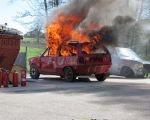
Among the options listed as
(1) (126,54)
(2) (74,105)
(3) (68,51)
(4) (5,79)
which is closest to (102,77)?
(3) (68,51)

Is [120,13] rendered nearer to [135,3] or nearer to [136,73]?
[135,3]

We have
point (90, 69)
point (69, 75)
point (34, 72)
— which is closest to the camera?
point (90, 69)

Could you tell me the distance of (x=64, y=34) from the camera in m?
22.3

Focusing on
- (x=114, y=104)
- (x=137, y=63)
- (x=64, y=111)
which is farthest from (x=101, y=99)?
(x=137, y=63)

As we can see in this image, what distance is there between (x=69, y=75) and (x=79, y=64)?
811 mm

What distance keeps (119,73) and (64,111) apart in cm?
1495

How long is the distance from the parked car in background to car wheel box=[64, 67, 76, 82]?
4.39 metres

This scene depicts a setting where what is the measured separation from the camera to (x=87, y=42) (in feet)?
70.7

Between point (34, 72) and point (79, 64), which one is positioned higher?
point (79, 64)

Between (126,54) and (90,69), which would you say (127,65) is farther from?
(90,69)

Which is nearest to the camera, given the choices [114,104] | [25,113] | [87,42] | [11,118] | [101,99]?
[11,118]

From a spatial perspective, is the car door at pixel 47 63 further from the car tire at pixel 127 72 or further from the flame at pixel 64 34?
the car tire at pixel 127 72

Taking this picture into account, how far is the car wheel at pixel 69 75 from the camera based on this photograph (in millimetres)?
21234

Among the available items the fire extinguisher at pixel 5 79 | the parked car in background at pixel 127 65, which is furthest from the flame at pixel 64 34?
the fire extinguisher at pixel 5 79
